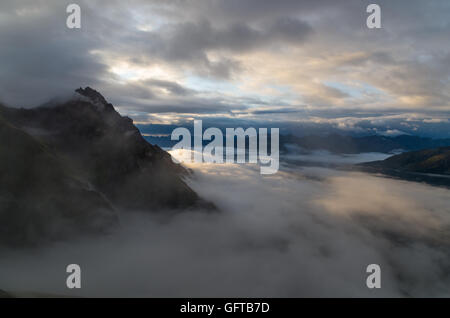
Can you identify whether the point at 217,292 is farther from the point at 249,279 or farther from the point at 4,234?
the point at 4,234

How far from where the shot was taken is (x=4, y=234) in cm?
10700

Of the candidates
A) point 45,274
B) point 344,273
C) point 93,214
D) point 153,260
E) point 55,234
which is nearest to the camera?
point 45,274

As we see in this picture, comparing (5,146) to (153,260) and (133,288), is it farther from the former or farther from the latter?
(153,260)

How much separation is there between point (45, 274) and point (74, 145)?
113 metres

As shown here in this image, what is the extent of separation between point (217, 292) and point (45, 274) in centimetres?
9302

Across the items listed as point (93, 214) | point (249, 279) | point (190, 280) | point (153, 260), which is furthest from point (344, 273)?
point (93, 214)

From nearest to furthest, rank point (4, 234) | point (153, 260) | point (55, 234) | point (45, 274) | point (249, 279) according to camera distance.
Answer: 1. point (4, 234)
2. point (45, 274)
3. point (55, 234)
4. point (249, 279)
5. point (153, 260)

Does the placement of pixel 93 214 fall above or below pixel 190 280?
above

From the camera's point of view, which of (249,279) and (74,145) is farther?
(74,145)

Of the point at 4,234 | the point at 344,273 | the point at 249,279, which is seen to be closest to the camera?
the point at 4,234

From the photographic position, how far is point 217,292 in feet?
424
